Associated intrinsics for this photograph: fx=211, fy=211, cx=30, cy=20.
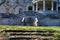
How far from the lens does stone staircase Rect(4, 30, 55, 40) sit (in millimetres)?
19641

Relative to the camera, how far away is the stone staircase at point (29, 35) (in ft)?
64.4

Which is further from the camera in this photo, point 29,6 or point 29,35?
point 29,6

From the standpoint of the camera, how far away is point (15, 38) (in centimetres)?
1966

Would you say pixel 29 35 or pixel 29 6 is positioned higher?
pixel 29 6

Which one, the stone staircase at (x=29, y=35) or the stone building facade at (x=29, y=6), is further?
the stone building facade at (x=29, y=6)

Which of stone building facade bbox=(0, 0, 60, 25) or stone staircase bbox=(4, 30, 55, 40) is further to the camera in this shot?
stone building facade bbox=(0, 0, 60, 25)

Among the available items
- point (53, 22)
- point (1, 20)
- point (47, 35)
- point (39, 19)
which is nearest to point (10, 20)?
point (1, 20)

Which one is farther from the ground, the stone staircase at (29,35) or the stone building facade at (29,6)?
the stone building facade at (29,6)

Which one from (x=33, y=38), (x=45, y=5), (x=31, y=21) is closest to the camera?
(x=33, y=38)

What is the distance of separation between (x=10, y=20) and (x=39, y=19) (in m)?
5.43

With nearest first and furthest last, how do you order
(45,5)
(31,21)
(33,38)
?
(33,38) < (31,21) < (45,5)

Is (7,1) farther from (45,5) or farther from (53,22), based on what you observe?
(53,22)

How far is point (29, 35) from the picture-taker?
20.6 m

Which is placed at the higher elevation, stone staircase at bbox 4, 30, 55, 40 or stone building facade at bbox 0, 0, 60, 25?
stone building facade at bbox 0, 0, 60, 25
